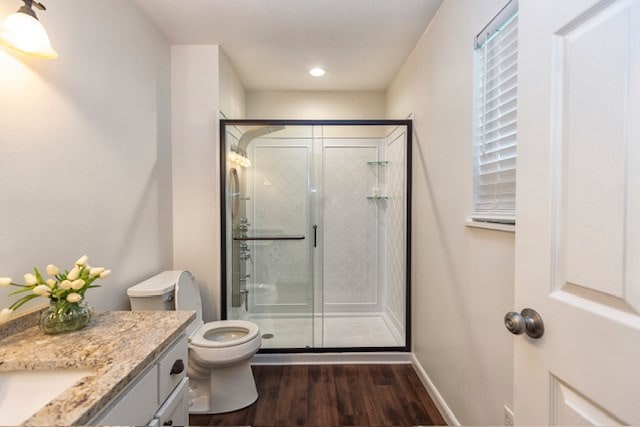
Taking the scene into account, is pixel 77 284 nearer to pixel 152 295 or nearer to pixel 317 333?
pixel 152 295

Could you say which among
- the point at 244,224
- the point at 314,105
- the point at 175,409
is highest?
the point at 314,105

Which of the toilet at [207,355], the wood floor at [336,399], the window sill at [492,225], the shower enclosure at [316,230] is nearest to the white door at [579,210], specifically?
the window sill at [492,225]

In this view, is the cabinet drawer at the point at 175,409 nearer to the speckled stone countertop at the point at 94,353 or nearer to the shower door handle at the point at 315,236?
the speckled stone countertop at the point at 94,353

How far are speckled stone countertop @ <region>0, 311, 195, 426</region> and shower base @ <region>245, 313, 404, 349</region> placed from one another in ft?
5.08

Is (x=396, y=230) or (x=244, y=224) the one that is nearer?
(x=244, y=224)

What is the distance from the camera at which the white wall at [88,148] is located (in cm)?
113

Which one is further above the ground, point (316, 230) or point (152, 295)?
point (316, 230)

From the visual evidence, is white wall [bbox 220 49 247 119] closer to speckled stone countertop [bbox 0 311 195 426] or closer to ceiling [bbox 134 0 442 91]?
ceiling [bbox 134 0 442 91]

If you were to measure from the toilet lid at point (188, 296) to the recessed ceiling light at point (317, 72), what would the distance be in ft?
6.73

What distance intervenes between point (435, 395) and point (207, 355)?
1445mm

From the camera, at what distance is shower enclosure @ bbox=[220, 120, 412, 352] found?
8.36ft

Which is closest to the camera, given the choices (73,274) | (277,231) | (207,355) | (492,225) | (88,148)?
(73,274)

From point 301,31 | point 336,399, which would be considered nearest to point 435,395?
point 336,399

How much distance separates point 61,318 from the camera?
104cm
